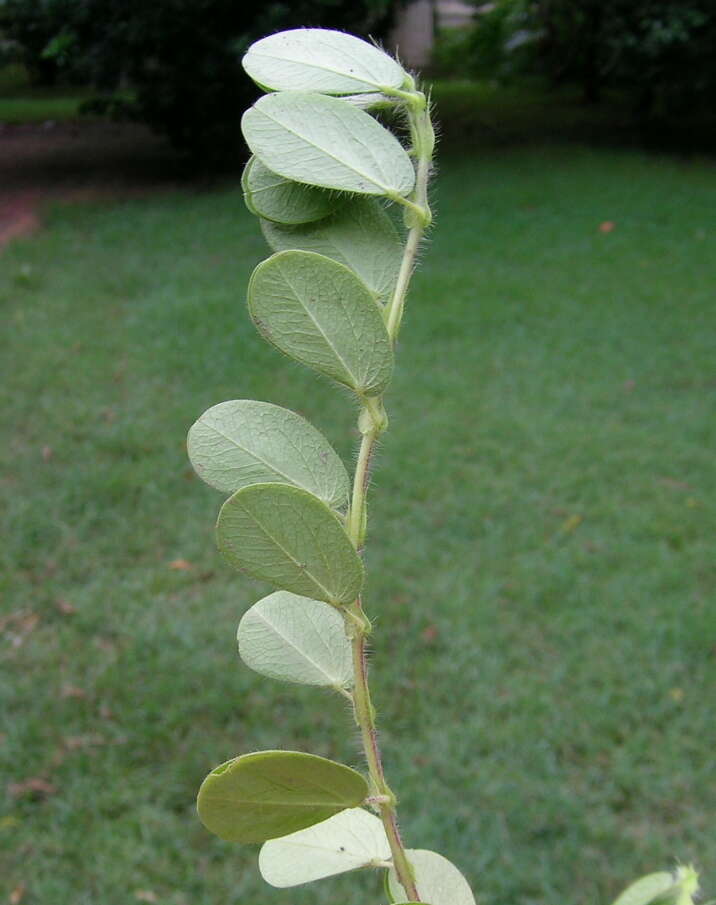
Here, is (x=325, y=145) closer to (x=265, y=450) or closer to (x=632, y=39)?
(x=265, y=450)

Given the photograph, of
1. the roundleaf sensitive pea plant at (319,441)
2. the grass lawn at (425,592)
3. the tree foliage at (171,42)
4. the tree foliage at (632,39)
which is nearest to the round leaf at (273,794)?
the roundleaf sensitive pea plant at (319,441)

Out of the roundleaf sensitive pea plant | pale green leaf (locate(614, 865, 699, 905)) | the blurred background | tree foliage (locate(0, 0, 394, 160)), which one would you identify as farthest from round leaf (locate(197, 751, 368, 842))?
tree foliage (locate(0, 0, 394, 160))

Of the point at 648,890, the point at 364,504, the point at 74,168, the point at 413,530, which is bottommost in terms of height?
the point at 74,168

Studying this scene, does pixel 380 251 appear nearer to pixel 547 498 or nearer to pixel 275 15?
pixel 547 498

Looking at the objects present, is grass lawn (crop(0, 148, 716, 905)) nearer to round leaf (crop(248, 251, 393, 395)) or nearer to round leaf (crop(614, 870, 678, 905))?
round leaf (crop(614, 870, 678, 905))

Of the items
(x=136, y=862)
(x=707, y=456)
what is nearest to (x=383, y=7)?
(x=707, y=456)

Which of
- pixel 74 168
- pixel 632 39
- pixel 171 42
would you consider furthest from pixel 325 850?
pixel 74 168
